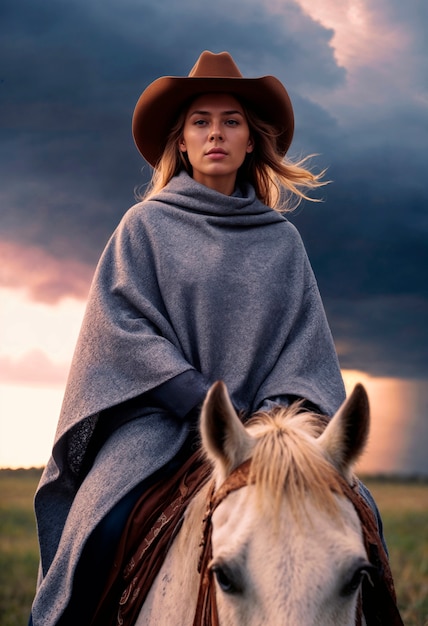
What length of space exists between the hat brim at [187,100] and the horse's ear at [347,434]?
229 centimetres

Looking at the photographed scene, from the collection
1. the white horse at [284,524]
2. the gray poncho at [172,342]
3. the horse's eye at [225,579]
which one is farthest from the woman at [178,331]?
the horse's eye at [225,579]

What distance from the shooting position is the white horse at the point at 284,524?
2086 millimetres

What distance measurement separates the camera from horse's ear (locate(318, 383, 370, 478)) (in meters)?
2.47

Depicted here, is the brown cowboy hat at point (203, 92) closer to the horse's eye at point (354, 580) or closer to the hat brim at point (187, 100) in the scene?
the hat brim at point (187, 100)

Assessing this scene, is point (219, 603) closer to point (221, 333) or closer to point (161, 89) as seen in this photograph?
point (221, 333)

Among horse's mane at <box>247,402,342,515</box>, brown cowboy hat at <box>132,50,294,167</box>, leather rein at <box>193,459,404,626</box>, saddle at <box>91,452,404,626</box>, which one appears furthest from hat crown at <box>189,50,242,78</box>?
leather rein at <box>193,459,404,626</box>

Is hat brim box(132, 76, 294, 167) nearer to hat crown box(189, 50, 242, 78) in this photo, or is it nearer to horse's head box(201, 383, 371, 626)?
hat crown box(189, 50, 242, 78)

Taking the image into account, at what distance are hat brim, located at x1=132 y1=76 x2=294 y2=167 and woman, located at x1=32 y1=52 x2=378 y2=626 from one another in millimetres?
11

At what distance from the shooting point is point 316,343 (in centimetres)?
382

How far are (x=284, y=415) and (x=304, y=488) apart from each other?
599mm

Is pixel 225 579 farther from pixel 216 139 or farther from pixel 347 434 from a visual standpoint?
pixel 216 139

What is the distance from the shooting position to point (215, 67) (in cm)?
432

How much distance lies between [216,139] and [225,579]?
245 centimetres

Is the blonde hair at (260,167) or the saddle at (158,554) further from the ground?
the blonde hair at (260,167)
